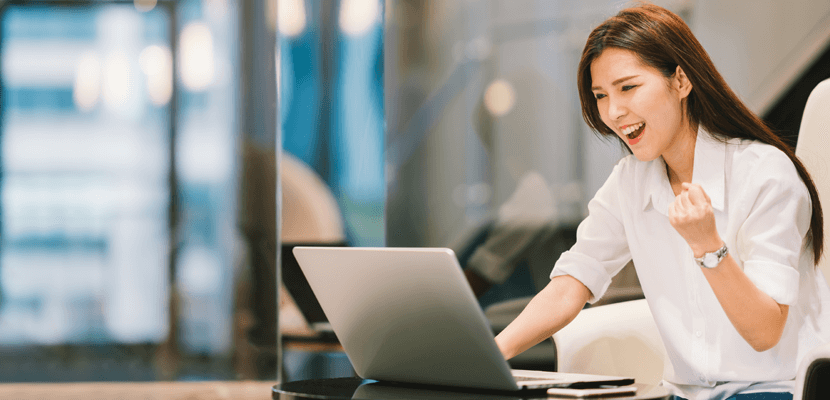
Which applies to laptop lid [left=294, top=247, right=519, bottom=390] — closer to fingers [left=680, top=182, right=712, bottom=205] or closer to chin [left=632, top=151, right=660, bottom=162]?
fingers [left=680, top=182, right=712, bottom=205]

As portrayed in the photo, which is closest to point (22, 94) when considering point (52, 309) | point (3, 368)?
point (52, 309)

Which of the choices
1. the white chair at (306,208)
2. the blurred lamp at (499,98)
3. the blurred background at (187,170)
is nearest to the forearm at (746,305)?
the blurred lamp at (499,98)

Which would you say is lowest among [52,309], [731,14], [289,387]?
[52,309]

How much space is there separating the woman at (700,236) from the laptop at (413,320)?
25 cm

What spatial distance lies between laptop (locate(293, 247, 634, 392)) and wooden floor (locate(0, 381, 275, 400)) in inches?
109

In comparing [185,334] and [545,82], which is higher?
[545,82]

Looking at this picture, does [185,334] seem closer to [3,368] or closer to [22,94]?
[3,368]

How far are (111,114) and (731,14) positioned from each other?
3073 millimetres

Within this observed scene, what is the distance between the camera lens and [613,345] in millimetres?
1376

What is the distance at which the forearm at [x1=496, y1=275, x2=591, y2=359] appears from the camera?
46.2 inches

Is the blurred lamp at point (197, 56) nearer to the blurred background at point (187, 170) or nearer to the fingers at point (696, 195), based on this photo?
the blurred background at point (187, 170)

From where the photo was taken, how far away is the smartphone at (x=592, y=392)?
810 millimetres

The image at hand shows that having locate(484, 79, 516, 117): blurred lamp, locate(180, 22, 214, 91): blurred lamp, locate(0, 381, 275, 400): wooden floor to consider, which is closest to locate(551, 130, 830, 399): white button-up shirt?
locate(484, 79, 516, 117): blurred lamp

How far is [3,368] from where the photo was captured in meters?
3.92
